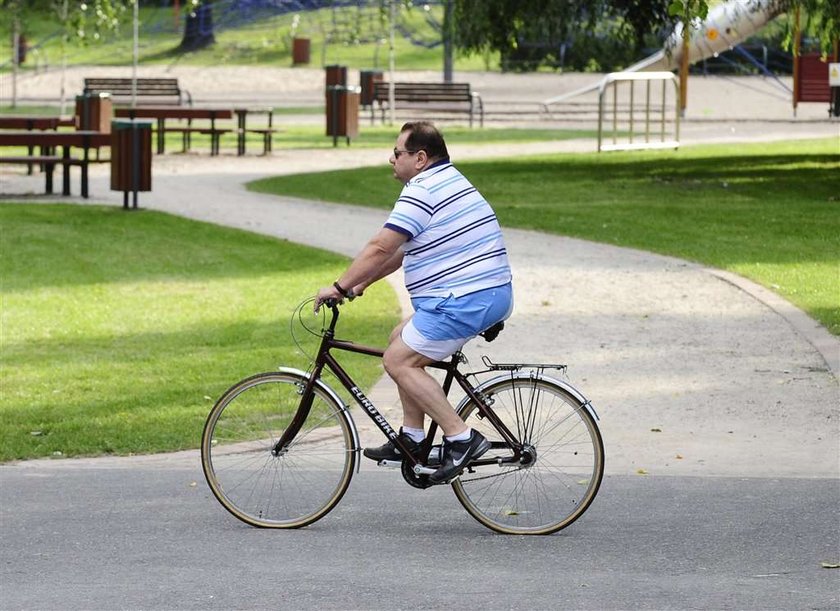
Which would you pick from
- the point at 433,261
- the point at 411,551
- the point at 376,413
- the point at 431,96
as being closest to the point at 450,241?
the point at 433,261

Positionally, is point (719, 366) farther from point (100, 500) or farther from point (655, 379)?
point (100, 500)

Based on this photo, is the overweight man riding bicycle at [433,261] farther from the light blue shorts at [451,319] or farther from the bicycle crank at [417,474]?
the bicycle crank at [417,474]

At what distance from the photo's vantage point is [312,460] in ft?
22.4

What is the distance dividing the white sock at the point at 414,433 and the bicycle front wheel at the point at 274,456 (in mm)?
219

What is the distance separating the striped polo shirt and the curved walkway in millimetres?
1872

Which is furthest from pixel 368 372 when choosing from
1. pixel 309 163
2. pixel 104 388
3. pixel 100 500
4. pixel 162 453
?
pixel 309 163

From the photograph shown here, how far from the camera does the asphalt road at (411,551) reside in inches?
223

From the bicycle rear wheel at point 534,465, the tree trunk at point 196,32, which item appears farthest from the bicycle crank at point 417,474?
the tree trunk at point 196,32

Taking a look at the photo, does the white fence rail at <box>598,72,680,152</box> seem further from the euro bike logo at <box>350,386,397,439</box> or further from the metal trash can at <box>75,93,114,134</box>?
the euro bike logo at <box>350,386,397,439</box>

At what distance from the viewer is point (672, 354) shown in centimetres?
1080

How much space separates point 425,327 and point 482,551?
0.85 metres

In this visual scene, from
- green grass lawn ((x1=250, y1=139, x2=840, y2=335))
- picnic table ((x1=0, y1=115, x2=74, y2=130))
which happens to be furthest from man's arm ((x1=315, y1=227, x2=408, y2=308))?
picnic table ((x1=0, y1=115, x2=74, y2=130))

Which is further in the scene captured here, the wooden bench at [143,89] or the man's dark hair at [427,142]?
the wooden bench at [143,89]

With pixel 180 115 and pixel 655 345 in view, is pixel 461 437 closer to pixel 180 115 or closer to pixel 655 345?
pixel 655 345
